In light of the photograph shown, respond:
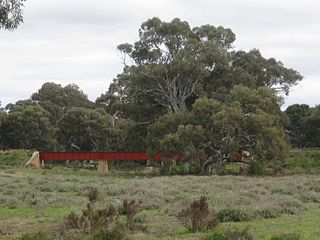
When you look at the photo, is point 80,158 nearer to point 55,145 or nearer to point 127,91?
point 127,91

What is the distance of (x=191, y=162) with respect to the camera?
47.3m

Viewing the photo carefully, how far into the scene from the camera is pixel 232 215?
15891mm

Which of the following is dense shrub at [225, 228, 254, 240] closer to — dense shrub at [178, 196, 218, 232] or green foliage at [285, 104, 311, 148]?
dense shrub at [178, 196, 218, 232]

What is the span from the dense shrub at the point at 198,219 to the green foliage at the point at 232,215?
2.02 meters

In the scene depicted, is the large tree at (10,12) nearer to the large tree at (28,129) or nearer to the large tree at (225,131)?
the large tree at (225,131)

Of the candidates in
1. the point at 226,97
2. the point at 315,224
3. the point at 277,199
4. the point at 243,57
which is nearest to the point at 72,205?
the point at 277,199

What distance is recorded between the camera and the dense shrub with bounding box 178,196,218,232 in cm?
1322

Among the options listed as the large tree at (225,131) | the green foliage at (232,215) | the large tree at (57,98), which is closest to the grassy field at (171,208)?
the green foliage at (232,215)

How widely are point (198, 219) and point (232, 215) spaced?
286 cm

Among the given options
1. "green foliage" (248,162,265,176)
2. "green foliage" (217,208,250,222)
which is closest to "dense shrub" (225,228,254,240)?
"green foliage" (217,208,250,222)

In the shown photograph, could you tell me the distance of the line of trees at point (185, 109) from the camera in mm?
45438

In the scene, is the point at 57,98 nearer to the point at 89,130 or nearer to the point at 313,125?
the point at 89,130

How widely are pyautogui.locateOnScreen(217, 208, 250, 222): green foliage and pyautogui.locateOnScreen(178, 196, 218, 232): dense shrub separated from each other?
6.64 feet

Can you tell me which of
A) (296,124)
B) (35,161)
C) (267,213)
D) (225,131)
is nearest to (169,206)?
(267,213)
